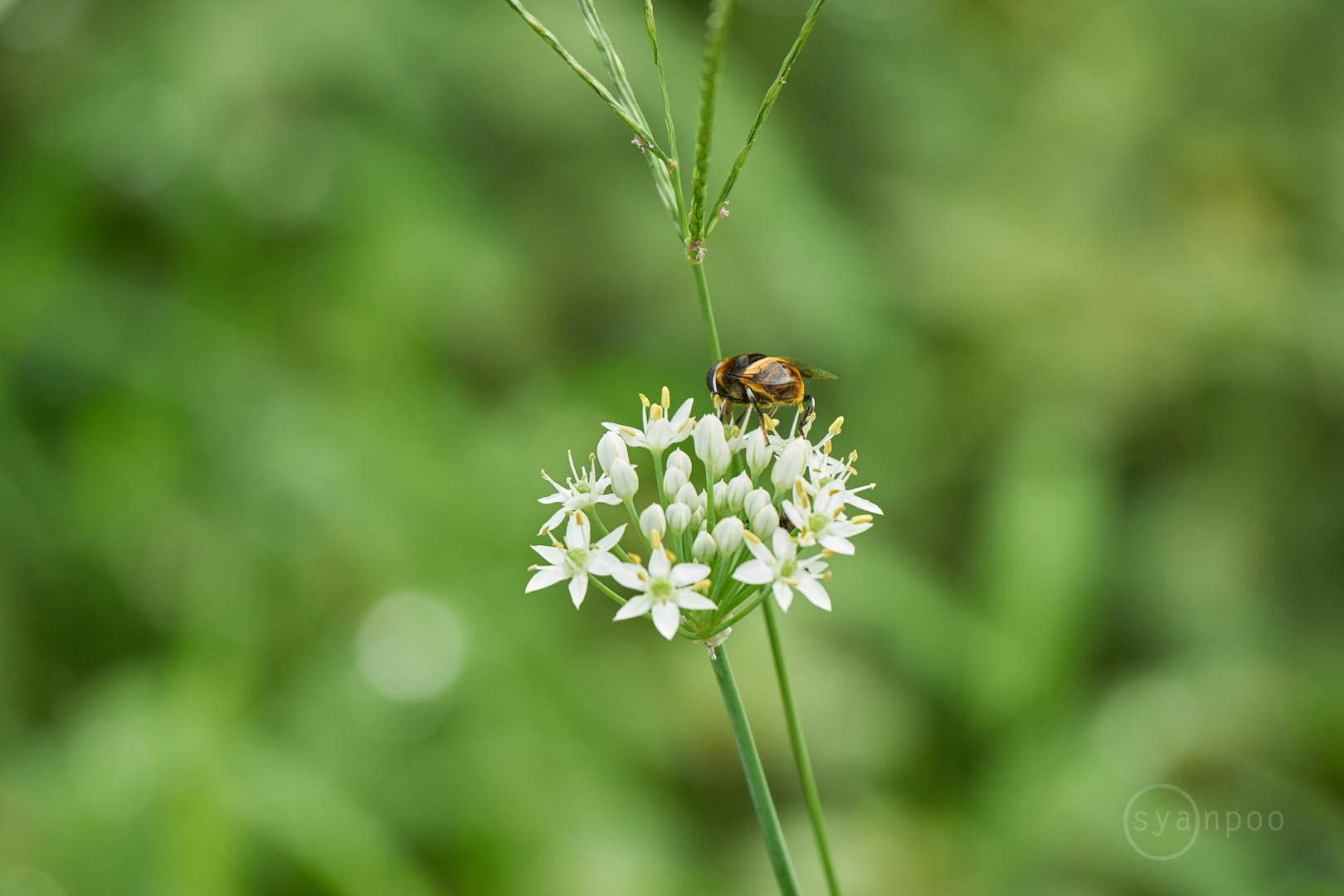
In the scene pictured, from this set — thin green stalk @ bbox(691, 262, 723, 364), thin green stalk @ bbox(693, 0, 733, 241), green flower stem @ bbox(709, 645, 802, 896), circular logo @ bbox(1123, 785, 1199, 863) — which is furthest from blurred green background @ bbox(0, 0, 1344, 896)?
thin green stalk @ bbox(693, 0, 733, 241)

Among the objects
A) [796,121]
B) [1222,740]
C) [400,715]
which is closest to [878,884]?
[1222,740]

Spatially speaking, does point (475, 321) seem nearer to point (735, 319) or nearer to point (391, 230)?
point (391, 230)

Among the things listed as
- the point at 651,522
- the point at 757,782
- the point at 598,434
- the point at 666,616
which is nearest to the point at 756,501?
the point at 651,522

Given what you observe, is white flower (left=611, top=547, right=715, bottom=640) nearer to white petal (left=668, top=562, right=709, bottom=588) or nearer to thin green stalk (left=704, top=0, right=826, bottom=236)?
white petal (left=668, top=562, right=709, bottom=588)

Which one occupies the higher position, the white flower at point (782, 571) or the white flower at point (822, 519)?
the white flower at point (822, 519)

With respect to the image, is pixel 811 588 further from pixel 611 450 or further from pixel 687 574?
pixel 611 450

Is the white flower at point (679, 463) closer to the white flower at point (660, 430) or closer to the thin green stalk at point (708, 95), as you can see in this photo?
the white flower at point (660, 430)

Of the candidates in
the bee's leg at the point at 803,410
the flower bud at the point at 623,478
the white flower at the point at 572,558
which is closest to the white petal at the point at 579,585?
the white flower at the point at 572,558
